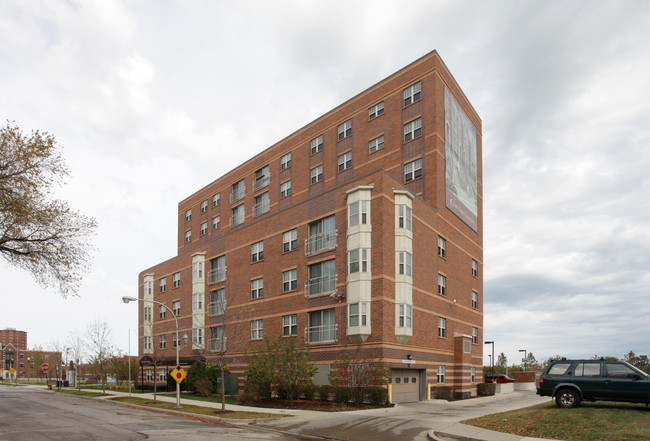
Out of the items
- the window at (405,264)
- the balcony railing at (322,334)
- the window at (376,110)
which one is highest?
the window at (376,110)

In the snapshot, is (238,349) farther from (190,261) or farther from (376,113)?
(376,113)

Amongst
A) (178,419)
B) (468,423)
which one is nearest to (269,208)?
(178,419)

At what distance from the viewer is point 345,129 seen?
47.0 m

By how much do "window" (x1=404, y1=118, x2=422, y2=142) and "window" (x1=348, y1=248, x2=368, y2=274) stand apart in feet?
41.8

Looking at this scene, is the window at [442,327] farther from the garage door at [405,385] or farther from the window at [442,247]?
the window at [442,247]

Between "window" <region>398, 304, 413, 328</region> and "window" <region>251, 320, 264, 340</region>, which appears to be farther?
"window" <region>251, 320, 264, 340</region>

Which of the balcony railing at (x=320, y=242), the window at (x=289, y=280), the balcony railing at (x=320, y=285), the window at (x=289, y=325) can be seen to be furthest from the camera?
the window at (x=289, y=280)

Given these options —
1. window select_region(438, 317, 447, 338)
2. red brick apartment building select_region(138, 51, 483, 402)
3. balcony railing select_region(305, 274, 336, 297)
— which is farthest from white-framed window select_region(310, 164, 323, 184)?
window select_region(438, 317, 447, 338)

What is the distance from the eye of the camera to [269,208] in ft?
180

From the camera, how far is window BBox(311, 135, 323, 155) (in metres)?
49.4

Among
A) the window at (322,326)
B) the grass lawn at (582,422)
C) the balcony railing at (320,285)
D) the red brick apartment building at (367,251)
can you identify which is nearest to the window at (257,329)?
the red brick apartment building at (367,251)

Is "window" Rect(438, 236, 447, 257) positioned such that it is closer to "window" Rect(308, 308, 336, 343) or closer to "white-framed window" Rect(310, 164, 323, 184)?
"window" Rect(308, 308, 336, 343)

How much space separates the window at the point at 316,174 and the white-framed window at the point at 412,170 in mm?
10237

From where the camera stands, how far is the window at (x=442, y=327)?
38.3 m
